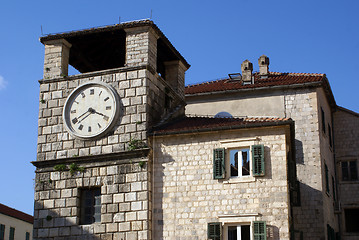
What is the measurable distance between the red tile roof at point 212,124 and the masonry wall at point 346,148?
1250 centimetres

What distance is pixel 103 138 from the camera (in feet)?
72.2

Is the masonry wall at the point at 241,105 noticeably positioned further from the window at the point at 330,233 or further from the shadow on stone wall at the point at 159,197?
the shadow on stone wall at the point at 159,197

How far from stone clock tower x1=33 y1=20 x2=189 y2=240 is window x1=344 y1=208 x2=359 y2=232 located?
12.8 metres

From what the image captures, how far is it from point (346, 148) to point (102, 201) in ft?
53.8

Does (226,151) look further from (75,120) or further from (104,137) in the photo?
(75,120)

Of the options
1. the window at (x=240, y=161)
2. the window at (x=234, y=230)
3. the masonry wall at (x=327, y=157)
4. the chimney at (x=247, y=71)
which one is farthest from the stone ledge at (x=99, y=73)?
the masonry wall at (x=327, y=157)

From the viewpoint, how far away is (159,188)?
20922mm

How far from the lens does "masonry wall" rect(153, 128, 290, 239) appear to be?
63.6ft

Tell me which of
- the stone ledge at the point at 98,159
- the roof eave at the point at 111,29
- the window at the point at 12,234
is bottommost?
the window at the point at 12,234

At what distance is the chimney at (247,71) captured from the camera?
3137 cm

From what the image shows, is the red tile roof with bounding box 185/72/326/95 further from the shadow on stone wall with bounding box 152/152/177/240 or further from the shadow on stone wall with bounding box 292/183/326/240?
the shadow on stone wall with bounding box 152/152/177/240

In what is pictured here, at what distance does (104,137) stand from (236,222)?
5943mm

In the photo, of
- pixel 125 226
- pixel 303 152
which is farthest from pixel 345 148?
pixel 125 226

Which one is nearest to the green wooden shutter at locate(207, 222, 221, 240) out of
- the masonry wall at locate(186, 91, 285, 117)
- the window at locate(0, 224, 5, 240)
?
the masonry wall at locate(186, 91, 285, 117)
